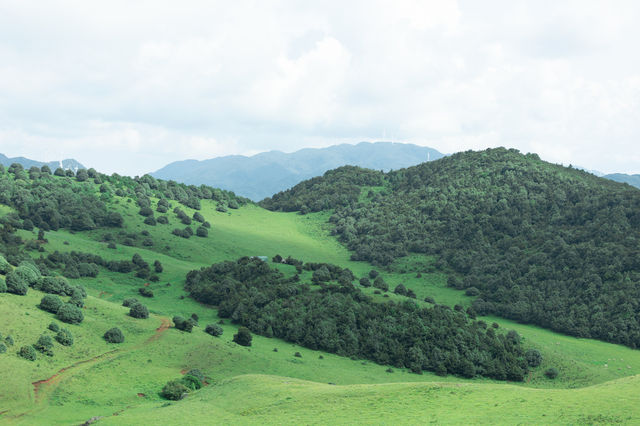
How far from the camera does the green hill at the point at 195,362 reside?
30.3 metres

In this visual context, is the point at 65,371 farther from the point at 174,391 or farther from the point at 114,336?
the point at 174,391

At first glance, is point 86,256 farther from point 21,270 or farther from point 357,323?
point 357,323

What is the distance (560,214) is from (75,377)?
134 meters

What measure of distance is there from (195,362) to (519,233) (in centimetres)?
11203

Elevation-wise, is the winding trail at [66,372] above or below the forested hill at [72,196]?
below

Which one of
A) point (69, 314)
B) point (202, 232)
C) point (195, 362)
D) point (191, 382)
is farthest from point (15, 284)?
point (202, 232)

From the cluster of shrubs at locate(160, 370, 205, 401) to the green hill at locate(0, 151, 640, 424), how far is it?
1.02 meters

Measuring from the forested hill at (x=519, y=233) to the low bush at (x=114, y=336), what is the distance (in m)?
79.4

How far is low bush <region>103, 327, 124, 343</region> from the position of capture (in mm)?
51194

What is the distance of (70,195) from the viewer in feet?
444

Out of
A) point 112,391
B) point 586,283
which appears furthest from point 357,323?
point 586,283

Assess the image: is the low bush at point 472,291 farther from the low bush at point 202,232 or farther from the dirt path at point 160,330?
the dirt path at point 160,330

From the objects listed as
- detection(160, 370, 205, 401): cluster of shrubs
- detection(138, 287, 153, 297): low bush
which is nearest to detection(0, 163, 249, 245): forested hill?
detection(138, 287, 153, 297): low bush

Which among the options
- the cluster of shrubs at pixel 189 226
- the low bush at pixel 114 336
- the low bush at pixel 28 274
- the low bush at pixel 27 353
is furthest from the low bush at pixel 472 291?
the low bush at pixel 27 353
